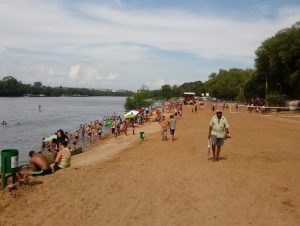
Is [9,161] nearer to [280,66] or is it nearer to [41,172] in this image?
[41,172]

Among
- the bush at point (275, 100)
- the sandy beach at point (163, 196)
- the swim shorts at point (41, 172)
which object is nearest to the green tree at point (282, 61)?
the bush at point (275, 100)

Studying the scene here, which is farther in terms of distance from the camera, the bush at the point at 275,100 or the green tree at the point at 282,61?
the bush at the point at 275,100

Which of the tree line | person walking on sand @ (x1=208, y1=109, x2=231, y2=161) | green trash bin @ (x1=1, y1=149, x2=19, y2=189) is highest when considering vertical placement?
the tree line

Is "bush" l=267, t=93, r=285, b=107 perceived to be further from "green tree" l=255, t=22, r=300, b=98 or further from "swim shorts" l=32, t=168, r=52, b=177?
"swim shorts" l=32, t=168, r=52, b=177

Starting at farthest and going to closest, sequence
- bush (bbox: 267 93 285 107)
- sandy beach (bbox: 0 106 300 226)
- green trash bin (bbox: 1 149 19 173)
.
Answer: bush (bbox: 267 93 285 107), green trash bin (bbox: 1 149 19 173), sandy beach (bbox: 0 106 300 226)

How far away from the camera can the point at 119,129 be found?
37781 millimetres

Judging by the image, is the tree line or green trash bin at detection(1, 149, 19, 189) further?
the tree line

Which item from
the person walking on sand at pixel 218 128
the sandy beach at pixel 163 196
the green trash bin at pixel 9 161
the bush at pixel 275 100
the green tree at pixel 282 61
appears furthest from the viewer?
the bush at pixel 275 100

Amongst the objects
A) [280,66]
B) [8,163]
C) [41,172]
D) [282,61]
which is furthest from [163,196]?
[280,66]

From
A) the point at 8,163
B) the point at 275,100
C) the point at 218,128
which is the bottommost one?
the point at 8,163

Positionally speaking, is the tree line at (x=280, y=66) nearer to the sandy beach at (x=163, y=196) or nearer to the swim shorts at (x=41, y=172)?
the sandy beach at (x=163, y=196)

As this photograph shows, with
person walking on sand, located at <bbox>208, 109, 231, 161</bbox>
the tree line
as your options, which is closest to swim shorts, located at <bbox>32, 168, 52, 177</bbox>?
person walking on sand, located at <bbox>208, 109, 231, 161</bbox>

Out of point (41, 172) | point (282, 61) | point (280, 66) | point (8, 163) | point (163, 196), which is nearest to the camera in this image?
point (163, 196)

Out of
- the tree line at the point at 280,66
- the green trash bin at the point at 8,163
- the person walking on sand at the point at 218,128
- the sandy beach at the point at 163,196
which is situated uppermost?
the tree line at the point at 280,66
